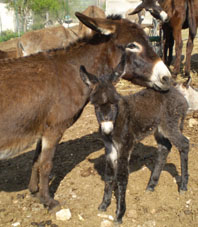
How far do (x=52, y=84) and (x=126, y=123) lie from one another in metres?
1.00

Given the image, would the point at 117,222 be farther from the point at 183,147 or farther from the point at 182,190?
the point at 183,147

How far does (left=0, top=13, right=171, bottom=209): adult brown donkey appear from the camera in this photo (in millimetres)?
3064

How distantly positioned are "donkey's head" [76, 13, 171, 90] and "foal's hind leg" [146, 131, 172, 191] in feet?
2.56

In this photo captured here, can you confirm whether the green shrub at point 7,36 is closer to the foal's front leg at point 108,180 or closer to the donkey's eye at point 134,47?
the donkey's eye at point 134,47

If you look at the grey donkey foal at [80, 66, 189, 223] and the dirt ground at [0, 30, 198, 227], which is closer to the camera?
the grey donkey foal at [80, 66, 189, 223]

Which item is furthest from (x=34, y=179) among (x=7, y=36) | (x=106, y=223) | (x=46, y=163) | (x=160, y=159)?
(x=7, y=36)

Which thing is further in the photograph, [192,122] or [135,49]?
[192,122]

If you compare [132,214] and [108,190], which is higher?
[108,190]

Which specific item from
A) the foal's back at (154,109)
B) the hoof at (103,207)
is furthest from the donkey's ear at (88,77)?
the hoof at (103,207)

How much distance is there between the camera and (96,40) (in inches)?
142

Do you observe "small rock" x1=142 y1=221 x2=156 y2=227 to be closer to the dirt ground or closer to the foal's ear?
the dirt ground

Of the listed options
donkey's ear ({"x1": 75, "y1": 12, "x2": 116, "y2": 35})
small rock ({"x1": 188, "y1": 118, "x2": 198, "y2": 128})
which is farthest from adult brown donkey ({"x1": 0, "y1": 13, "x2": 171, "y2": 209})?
small rock ({"x1": 188, "y1": 118, "x2": 198, "y2": 128})

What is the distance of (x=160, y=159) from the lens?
383 cm

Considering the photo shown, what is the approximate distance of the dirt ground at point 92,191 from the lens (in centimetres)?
329
